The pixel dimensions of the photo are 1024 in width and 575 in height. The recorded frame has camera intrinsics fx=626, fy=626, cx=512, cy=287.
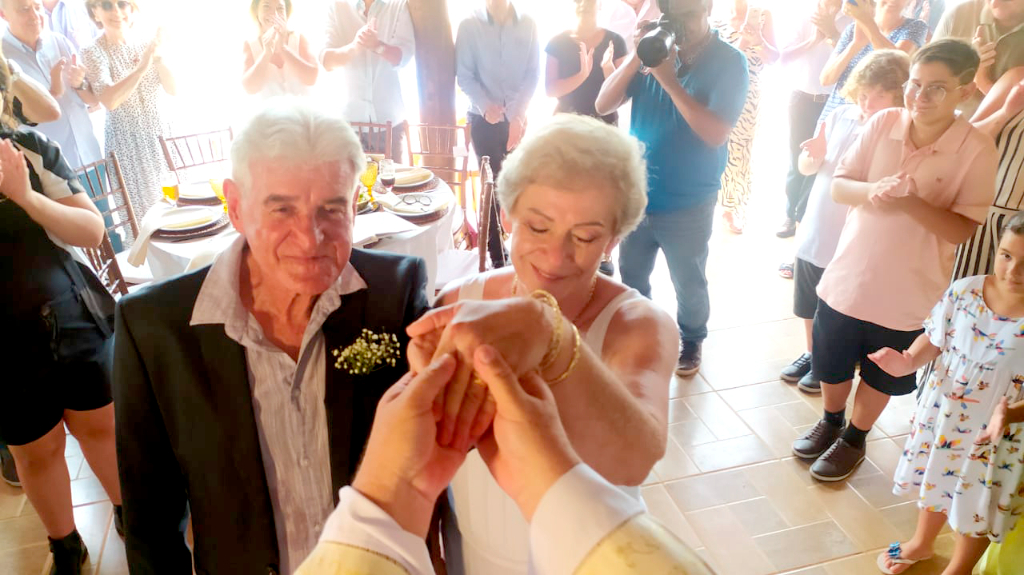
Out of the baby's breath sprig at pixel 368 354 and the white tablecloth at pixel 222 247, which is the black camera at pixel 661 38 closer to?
the white tablecloth at pixel 222 247

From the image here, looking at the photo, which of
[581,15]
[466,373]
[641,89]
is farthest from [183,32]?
[466,373]

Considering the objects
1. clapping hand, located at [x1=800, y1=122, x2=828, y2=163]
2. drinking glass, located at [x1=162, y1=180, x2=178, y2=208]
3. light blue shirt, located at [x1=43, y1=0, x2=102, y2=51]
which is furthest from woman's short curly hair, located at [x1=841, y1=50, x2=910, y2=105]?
light blue shirt, located at [x1=43, y1=0, x2=102, y2=51]

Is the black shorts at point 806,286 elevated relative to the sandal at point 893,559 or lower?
elevated

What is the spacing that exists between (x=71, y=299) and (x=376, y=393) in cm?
140

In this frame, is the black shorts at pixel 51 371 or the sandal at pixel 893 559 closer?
the black shorts at pixel 51 371

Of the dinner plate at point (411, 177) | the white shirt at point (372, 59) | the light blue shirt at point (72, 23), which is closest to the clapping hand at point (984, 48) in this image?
the dinner plate at point (411, 177)

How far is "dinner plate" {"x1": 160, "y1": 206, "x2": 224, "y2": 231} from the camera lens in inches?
114

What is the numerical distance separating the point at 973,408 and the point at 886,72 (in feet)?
4.86

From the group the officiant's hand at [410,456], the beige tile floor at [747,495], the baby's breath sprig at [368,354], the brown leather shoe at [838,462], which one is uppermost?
the officiant's hand at [410,456]

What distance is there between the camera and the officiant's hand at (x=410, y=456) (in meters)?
0.70

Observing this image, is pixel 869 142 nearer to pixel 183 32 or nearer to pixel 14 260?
pixel 14 260

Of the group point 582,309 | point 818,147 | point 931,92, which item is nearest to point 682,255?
point 818,147

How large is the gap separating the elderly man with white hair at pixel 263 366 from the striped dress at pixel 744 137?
4003 mm

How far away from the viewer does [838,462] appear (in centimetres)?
289
